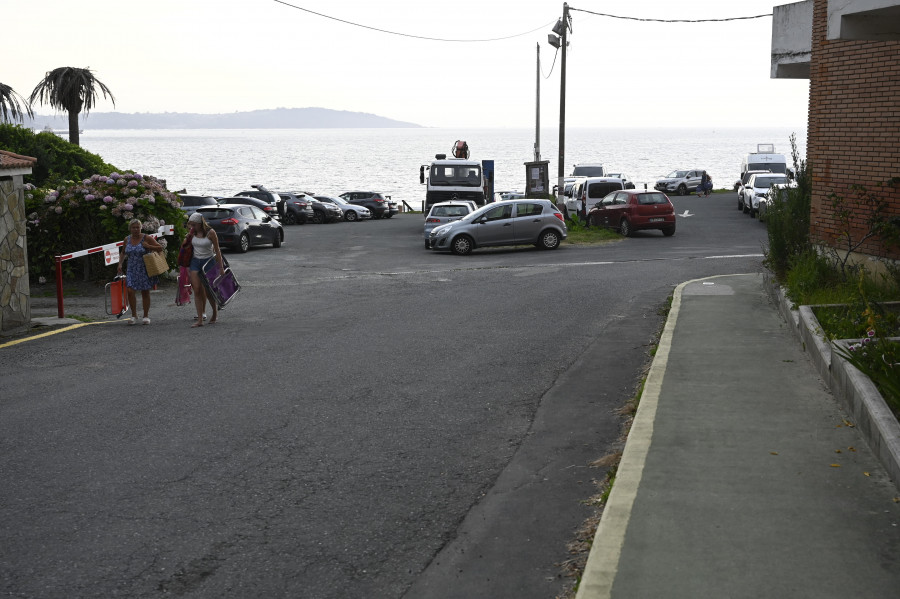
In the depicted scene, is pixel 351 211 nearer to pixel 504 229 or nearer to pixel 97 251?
pixel 504 229

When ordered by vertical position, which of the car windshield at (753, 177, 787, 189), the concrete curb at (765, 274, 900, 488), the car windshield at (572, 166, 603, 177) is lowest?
the concrete curb at (765, 274, 900, 488)

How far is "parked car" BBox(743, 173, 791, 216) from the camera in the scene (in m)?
36.7

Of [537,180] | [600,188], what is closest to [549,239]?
[600,188]

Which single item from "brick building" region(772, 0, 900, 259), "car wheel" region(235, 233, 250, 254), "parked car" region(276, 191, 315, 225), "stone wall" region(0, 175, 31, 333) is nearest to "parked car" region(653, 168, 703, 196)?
"parked car" region(276, 191, 315, 225)

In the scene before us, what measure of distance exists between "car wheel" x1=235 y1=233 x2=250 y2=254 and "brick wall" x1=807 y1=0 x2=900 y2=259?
18478 mm

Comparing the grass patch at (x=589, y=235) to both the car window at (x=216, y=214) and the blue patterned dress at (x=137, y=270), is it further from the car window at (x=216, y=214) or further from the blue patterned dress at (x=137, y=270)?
the blue patterned dress at (x=137, y=270)

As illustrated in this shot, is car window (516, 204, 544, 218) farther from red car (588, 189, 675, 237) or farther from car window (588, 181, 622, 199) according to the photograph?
car window (588, 181, 622, 199)

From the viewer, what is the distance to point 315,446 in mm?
7641

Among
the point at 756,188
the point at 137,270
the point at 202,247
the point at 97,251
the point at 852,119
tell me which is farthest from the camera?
the point at 756,188

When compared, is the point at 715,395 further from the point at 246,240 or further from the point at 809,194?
the point at 246,240

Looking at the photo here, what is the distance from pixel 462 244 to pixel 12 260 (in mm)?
15186

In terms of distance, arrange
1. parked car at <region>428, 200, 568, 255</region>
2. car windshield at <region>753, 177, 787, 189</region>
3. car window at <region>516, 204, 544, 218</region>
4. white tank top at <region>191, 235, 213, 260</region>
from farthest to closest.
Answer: car windshield at <region>753, 177, 787, 189</region>
car window at <region>516, 204, 544, 218</region>
parked car at <region>428, 200, 568, 255</region>
white tank top at <region>191, 235, 213, 260</region>

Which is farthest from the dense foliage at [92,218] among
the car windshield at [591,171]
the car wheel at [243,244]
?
the car windshield at [591,171]

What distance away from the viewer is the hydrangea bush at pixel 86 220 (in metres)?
19.6
